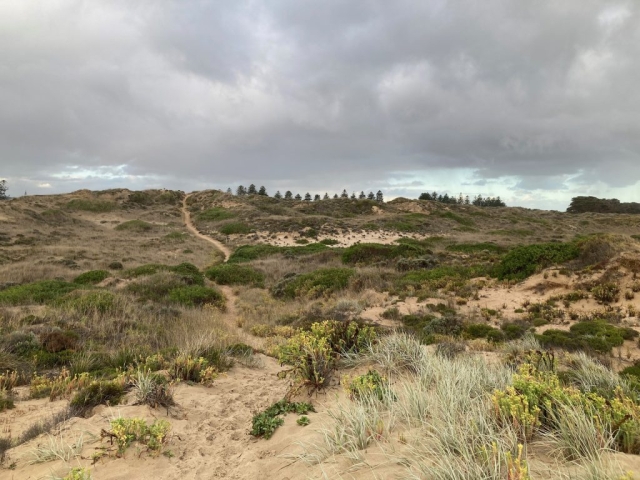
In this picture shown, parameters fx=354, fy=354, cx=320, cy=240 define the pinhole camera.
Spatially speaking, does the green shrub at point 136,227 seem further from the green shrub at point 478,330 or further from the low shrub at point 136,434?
the low shrub at point 136,434

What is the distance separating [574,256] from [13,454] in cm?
1665

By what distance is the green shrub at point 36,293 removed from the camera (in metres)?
11.4

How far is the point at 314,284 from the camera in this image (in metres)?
15.1

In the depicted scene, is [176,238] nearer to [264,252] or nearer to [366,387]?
[264,252]

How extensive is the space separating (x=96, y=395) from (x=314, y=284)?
10.8m

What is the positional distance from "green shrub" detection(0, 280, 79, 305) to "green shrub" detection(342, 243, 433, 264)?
1354 cm

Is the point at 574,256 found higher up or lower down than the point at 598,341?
higher up

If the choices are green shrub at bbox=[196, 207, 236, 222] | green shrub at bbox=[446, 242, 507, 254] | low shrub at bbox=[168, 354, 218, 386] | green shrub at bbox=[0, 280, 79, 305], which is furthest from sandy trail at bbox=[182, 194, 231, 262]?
low shrub at bbox=[168, 354, 218, 386]

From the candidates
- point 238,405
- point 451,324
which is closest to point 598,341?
point 451,324

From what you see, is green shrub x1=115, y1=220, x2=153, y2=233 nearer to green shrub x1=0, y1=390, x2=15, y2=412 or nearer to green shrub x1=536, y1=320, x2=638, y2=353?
green shrub x1=0, y1=390, x2=15, y2=412

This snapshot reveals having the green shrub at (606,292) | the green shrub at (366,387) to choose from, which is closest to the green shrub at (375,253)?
the green shrub at (606,292)

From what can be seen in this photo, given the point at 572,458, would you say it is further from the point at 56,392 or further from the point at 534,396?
the point at 56,392

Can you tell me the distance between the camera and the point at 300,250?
91.6 ft

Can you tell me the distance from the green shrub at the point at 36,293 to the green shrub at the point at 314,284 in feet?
25.9
